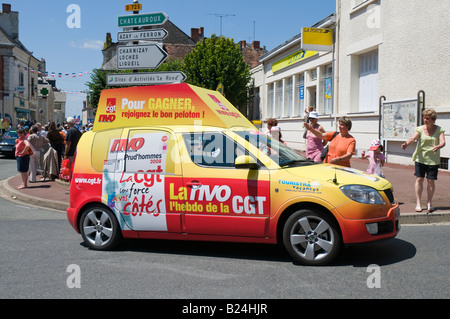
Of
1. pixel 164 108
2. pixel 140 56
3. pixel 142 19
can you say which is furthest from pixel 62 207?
pixel 164 108

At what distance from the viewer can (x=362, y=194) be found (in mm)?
5156

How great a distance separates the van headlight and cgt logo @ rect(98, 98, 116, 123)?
331 cm

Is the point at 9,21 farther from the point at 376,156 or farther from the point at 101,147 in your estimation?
the point at 376,156

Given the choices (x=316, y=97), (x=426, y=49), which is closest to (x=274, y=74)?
(x=316, y=97)

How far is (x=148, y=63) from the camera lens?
9.70 meters

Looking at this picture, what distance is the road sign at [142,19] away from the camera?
9.53m

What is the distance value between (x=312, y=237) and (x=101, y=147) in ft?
9.90

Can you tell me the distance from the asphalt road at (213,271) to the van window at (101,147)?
45.5 inches

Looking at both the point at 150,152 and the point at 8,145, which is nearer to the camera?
the point at 150,152

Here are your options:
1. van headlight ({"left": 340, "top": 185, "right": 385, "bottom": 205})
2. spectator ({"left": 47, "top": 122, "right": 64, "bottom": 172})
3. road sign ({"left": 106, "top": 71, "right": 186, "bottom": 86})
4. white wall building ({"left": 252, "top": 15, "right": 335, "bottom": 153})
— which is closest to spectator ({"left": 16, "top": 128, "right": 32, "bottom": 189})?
spectator ({"left": 47, "top": 122, "right": 64, "bottom": 172})

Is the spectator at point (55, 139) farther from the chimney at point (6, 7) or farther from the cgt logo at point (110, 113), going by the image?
the chimney at point (6, 7)

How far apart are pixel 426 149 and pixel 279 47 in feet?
66.9

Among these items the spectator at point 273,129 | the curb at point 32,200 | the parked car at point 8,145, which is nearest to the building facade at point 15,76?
the parked car at point 8,145
